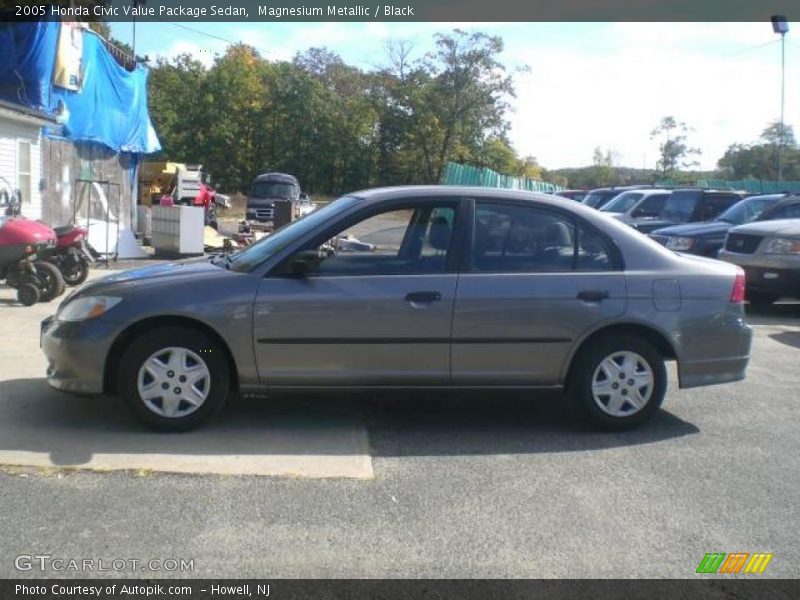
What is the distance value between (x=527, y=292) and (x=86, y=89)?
1515 centimetres

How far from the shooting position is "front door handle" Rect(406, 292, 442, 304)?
18.2ft

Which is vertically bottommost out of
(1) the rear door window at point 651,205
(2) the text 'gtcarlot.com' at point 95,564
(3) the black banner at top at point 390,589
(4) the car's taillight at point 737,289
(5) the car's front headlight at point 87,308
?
(3) the black banner at top at point 390,589

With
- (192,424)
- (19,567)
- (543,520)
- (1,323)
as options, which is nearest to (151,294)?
(192,424)

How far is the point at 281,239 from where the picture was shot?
592 cm

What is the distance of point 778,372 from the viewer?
26.4 feet

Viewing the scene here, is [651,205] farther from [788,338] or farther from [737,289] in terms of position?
[737,289]

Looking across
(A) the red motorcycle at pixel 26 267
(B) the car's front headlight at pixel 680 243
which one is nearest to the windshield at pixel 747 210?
(B) the car's front headlight at pixel 680 243

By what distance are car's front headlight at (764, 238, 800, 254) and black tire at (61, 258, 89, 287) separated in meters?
9.73

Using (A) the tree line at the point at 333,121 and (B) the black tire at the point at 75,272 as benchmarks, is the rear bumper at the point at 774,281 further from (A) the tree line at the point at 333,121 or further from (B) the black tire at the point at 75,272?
(A) the tree line at the point at 333,121

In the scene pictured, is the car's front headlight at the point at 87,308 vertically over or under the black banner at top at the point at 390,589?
over

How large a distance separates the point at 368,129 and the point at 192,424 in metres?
51.0

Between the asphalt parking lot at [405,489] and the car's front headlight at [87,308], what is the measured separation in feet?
2.52

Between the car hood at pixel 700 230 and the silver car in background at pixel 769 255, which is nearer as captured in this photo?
the silver car in background at pixel 769 255

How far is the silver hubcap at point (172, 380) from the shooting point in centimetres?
540
